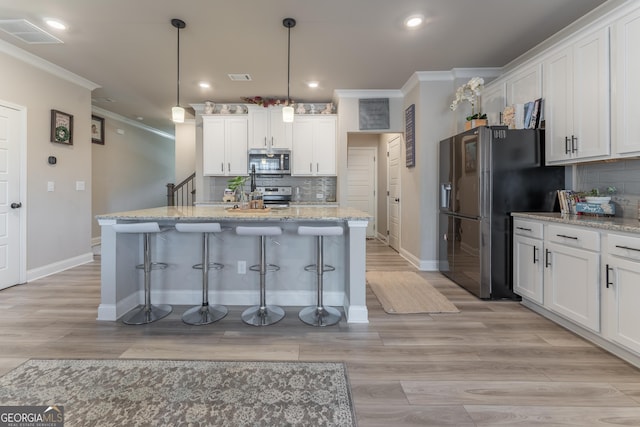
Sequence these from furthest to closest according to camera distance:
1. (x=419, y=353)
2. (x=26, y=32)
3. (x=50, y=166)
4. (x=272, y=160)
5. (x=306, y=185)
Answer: (x=306, y=185) < (x=272, y=160) < (x=50, y=166) < (x=26, y=32) < (x=419, y=353)

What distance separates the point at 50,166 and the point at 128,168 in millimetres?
3020

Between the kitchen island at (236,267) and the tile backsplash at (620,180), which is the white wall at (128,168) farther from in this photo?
the tile backsplash at (620,180)

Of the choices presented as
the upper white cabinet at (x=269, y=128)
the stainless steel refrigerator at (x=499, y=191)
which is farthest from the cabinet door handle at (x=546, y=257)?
the upper white cabinet at (x=269, y=128)

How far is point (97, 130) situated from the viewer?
611 cm

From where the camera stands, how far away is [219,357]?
7.06 ft

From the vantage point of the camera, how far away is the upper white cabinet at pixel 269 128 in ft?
17.9

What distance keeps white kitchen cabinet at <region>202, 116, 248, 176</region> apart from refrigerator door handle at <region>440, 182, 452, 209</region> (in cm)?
320

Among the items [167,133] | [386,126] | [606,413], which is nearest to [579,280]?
[606,413]

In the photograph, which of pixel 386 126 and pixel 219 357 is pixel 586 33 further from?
pixel 219 357

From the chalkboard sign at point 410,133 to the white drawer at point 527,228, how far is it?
6.16 ft

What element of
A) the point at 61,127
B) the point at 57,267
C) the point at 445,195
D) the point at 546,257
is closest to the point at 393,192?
the point at 445,195

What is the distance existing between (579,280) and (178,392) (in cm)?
281

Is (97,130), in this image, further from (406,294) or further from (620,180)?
(620,180)

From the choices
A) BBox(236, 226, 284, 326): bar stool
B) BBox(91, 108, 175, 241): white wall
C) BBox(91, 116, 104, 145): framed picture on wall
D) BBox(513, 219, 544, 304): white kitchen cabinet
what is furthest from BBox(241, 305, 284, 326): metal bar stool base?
BBox(91, 116, 104, 145): framed picture on wall
